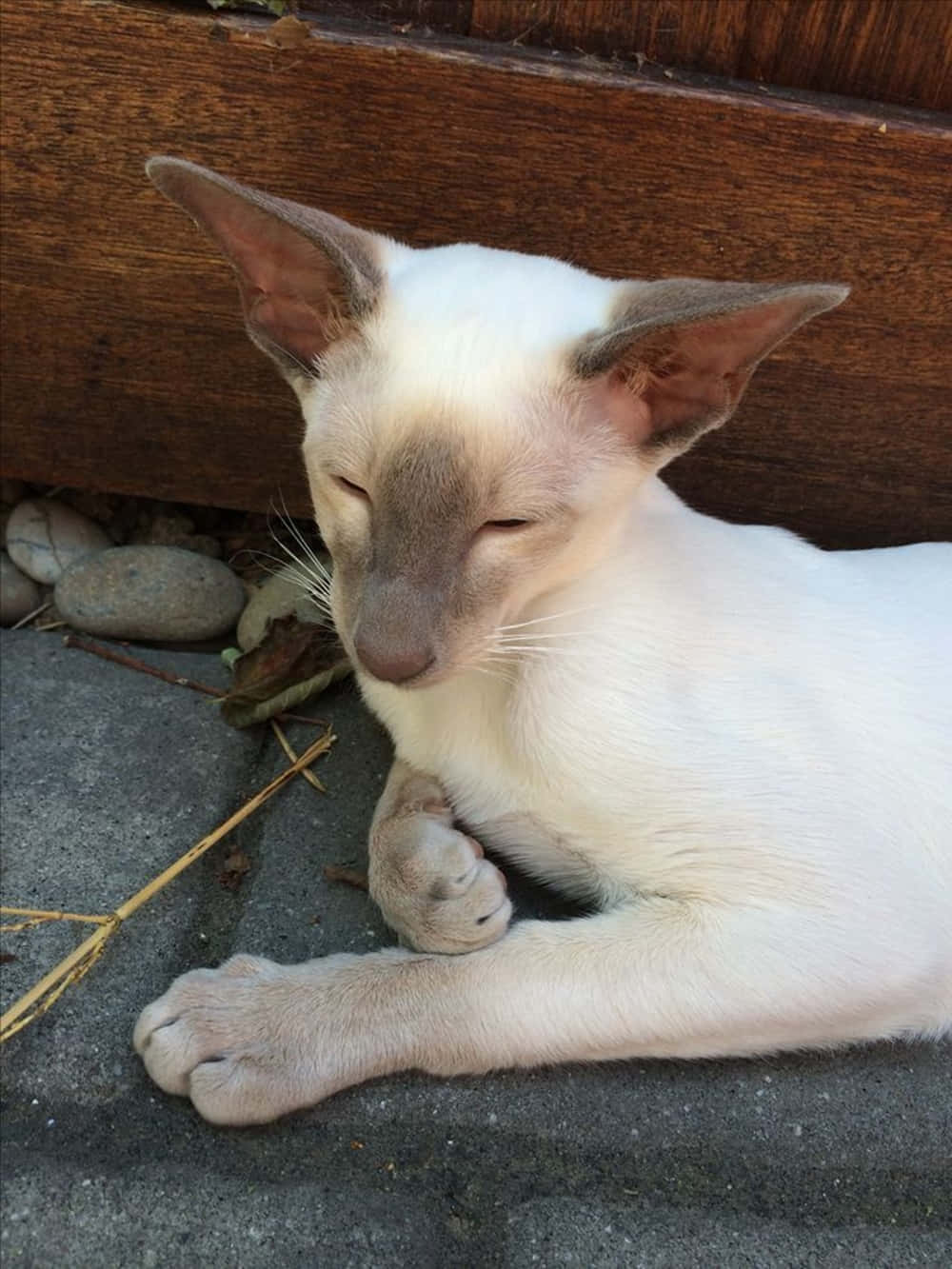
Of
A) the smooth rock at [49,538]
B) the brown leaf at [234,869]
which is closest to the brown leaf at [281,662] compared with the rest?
the brown leaf at [234,869]

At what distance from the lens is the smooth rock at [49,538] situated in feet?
8.43

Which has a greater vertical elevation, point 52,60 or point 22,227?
point 52,60

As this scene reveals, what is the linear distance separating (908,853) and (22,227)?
1.93 metres

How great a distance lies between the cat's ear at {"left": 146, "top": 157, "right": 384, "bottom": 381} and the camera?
135 centimetres

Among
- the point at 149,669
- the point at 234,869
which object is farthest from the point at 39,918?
the point at 149,669

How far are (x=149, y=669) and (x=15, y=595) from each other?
0.50m

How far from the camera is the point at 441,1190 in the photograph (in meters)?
1.43

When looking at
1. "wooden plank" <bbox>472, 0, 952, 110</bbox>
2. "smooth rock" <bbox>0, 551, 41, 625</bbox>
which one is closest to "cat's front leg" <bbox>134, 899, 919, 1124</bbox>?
"smooth rock" <bbox>0, 551, 41, 625</bbox>

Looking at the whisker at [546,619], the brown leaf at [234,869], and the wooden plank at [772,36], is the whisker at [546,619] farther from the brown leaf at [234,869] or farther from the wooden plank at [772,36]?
the wooden plank at [772,36]

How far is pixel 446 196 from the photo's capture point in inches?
78.7

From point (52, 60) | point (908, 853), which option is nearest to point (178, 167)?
point (52, 60)

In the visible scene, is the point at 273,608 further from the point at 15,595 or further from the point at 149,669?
the point at 15,595

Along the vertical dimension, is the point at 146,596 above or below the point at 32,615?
above

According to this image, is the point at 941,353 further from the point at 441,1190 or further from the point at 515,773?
the point at 441,1190
